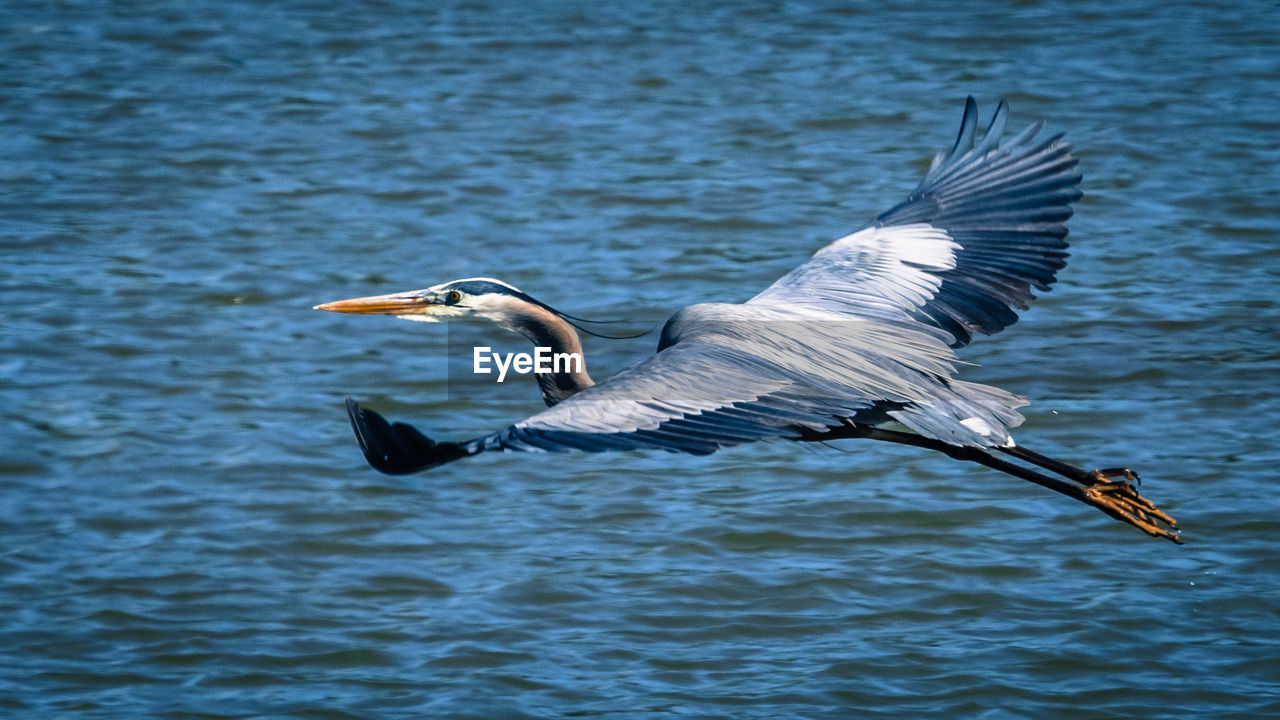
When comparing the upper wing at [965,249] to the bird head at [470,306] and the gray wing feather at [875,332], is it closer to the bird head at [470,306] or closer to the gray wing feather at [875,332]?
the gray wing feather at [875,332]

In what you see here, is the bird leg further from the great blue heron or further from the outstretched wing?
the outstretched wing

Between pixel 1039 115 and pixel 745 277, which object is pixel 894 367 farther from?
pixel 1039 115

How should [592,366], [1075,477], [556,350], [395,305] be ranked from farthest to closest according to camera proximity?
[592,366] → [1075,477] → [395,305] → [556,350]

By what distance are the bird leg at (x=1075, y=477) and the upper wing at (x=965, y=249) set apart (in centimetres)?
44

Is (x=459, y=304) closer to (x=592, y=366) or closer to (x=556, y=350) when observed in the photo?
(x=556, y=350)

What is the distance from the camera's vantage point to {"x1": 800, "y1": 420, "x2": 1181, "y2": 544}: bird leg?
6305 millimetres

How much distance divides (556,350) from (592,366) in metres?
3.01

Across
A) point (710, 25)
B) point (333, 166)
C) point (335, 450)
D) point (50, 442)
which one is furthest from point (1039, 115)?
point (50, 442)

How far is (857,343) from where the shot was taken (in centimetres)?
622

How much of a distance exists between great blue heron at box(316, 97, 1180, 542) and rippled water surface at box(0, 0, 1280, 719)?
0.75 meters

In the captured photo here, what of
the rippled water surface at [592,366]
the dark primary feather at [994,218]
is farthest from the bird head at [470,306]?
the dark primary feather at [994,218]

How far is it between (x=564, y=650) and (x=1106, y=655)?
1.85 metres

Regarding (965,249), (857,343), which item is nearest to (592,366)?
(965,249)

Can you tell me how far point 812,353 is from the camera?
5.96 meters
